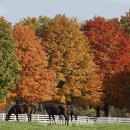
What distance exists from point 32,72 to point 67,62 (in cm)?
625

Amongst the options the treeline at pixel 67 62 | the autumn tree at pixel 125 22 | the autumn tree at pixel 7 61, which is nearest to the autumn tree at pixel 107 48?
the treeline at pixel 67 62

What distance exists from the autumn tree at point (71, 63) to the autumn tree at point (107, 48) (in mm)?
2555

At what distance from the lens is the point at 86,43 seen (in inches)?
2975

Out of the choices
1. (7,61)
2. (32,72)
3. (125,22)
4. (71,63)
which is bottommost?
(32,72)

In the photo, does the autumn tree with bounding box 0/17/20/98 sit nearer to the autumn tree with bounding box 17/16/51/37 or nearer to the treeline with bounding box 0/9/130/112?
the treeline with bounding box 0/9/130/112

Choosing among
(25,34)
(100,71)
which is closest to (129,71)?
(100,71)

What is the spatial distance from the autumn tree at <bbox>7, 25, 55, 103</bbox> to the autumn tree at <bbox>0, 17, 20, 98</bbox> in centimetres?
199

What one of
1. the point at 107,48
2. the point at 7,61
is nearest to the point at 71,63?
the point at 107,48

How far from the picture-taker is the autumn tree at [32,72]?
66.3m

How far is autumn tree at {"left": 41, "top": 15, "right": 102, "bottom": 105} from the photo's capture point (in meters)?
71.6

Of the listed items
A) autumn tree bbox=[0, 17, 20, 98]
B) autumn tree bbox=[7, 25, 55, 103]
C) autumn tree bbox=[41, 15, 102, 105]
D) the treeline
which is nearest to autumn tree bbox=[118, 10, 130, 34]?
the treeline

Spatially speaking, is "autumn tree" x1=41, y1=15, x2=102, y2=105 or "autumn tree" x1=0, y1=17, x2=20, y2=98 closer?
"autumn tree" x1=0, y1=17, x2=20, y2=98

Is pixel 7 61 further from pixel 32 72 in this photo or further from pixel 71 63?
pixel 71 63

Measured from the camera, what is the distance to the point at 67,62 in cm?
7200
